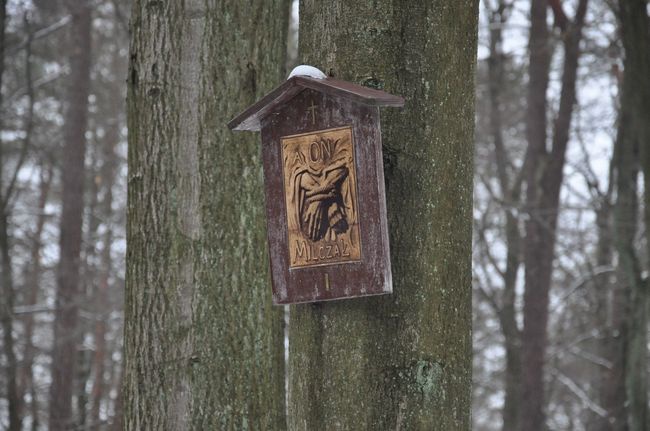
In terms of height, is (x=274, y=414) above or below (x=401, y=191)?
below

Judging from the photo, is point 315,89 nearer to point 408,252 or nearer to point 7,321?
point 408,252

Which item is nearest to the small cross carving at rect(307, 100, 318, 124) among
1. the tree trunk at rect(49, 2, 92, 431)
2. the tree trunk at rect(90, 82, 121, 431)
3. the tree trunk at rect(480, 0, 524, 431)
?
the tree trunk at rect(480, 0, 524, 431)

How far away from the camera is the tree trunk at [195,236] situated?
3.84 m

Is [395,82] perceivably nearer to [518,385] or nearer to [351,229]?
[351,229]

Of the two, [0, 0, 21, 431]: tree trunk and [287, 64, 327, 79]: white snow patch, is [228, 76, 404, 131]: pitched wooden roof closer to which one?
[287, 64, 327, 79]: white snow patch

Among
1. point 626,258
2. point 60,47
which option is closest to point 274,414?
point 626,258

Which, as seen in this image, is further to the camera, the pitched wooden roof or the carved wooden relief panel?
the carved wooden relief panel

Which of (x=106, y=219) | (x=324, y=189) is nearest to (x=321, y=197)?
(x=324, y=189)

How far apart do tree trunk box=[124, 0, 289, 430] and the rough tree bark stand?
8832 mm

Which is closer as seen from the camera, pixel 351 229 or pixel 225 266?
pixel 351 229

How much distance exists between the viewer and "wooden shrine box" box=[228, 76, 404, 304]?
2354 millimetres

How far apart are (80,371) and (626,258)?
10.0 metres

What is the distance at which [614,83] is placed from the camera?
13898 mm

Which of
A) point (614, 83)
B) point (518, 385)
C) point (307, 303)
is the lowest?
point (518, 385)
